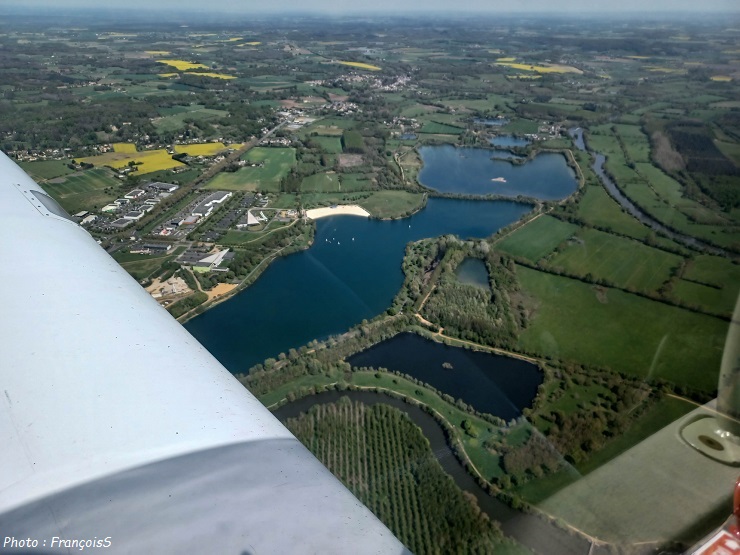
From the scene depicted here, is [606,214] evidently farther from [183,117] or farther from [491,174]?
[183,117]

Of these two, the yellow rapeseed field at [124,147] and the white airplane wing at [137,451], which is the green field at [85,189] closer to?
the yellow rapeseed field at [124,147]

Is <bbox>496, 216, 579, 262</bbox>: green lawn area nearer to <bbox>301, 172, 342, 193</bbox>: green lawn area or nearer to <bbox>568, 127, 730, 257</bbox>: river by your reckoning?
<bbox>568, 127, 730, 257</bbox>: river

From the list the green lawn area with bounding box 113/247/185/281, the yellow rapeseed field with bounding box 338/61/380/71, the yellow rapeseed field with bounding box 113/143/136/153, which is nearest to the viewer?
the green lawn area with bounding box 113/247/185/281

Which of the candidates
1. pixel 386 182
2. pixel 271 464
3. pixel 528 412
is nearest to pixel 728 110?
pixel 528 412

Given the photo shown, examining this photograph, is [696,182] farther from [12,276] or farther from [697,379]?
[12,276]

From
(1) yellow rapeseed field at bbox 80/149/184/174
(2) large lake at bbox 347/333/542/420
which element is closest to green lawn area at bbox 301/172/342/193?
(1) yellow rapeseed field at bbox 80/149/184/174

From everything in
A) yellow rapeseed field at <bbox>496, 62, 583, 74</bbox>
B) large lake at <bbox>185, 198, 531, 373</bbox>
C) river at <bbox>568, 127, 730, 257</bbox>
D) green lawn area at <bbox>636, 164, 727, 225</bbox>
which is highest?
yellow rapeseed field at <bbox>496, 62, 583, 74</bbox>
